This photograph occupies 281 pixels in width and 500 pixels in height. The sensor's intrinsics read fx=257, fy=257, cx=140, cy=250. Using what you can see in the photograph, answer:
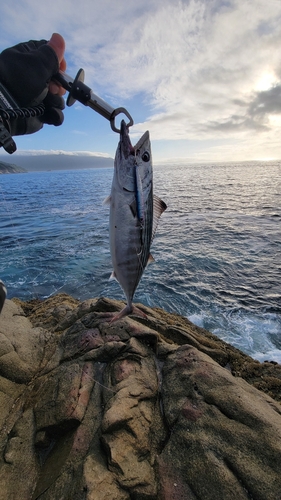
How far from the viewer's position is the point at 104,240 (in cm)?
1908

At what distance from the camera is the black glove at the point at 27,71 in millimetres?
3330

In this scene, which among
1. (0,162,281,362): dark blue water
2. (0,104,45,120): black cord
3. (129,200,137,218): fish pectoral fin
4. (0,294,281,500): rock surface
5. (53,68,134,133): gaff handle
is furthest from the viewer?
(0,162,281,362): dark blue water

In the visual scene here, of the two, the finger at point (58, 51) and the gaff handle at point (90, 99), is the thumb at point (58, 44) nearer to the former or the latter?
the finger at point (58, 51)

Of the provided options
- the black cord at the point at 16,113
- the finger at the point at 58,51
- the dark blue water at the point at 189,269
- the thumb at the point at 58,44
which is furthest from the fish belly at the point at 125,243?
the dark blue water at the point at 189,269

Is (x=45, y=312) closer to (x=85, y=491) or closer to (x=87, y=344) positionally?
(x=87, y=344)

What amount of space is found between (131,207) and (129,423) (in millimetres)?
2991

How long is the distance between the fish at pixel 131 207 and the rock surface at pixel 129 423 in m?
1.96

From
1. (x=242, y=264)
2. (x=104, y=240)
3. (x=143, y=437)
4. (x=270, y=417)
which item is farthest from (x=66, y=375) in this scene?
(x=104, y=240)

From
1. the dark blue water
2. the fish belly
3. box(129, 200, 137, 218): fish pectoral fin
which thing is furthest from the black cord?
the dark blue water

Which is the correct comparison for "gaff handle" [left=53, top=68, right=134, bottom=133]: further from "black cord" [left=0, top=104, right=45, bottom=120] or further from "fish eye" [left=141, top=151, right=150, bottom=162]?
"fish eye" [left=141, top=151, right=150, bottom=162]

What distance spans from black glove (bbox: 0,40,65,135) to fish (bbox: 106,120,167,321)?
155 cm

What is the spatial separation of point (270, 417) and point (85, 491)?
8.42ft

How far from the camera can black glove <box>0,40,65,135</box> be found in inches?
131

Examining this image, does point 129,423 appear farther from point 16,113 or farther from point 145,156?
point 16,113
